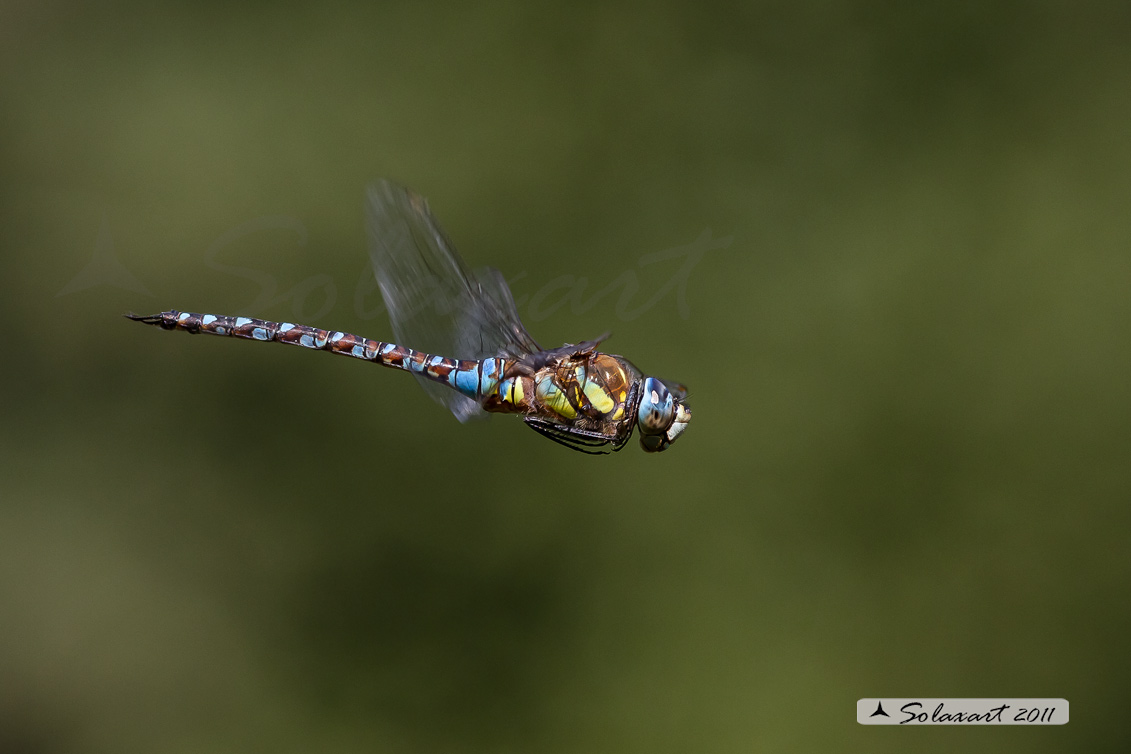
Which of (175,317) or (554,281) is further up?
(554,281)

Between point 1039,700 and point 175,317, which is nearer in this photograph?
point 175,317

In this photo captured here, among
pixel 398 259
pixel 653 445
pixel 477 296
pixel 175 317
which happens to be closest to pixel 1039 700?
pixel 653 445

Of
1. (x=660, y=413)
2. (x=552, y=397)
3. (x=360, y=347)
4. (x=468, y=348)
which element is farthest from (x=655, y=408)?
(x=360, y=347)

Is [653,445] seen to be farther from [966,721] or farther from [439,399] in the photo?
[966,721]

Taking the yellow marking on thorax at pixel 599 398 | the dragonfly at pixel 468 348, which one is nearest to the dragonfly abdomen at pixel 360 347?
the dragonfly at pixel 468 348

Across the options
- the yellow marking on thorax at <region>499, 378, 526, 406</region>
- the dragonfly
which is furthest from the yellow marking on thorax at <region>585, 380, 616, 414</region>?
the yellow marking on thorax at <region>499, 378, 526, 406</region>

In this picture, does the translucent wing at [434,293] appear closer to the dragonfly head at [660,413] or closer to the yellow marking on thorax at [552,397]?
the yellow marking on thorax at [552,397]
